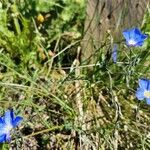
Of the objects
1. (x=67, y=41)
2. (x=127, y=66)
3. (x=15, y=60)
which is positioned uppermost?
(x=67, y=41)

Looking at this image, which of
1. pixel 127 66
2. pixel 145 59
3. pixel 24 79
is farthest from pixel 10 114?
pixel 145 59

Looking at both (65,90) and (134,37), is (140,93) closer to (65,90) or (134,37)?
(134,37)

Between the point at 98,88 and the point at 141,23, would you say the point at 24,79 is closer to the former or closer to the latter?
the point at 98,88

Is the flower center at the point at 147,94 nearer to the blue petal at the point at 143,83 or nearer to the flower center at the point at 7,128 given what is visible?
the blue petal at the point at 143,83

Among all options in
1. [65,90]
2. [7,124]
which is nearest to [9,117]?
[7,124]

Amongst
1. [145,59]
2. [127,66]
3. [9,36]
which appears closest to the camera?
[127,66]

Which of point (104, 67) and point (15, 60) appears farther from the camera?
point (15, 60)
